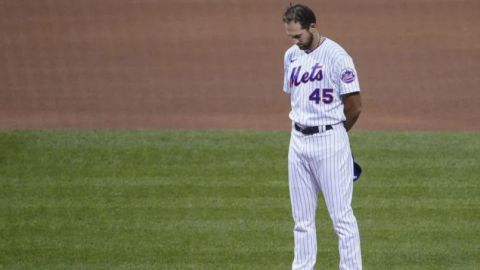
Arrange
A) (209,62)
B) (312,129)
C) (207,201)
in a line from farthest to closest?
(209,62)
(207,201)
(312,129)

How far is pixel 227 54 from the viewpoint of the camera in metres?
14.2

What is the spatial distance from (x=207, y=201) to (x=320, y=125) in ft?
9.45

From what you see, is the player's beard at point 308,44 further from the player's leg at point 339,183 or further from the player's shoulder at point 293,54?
the player's leg at point 339,183

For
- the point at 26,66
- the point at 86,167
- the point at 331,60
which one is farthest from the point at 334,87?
the point at 26,66

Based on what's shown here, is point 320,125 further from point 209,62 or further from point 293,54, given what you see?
point 209,62

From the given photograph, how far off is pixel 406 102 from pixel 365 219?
4.27 m

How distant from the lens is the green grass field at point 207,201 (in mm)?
7676

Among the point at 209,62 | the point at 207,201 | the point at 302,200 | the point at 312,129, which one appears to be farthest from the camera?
the point at 209,62

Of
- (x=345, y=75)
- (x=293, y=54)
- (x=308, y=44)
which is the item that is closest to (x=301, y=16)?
(x=308, y=44)

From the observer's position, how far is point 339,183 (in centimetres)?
636

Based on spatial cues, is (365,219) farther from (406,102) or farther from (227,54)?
(227,54)

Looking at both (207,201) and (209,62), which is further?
(209,62)

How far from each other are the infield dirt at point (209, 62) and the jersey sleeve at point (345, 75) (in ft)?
17.9

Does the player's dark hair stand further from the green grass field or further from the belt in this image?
the green grass field
